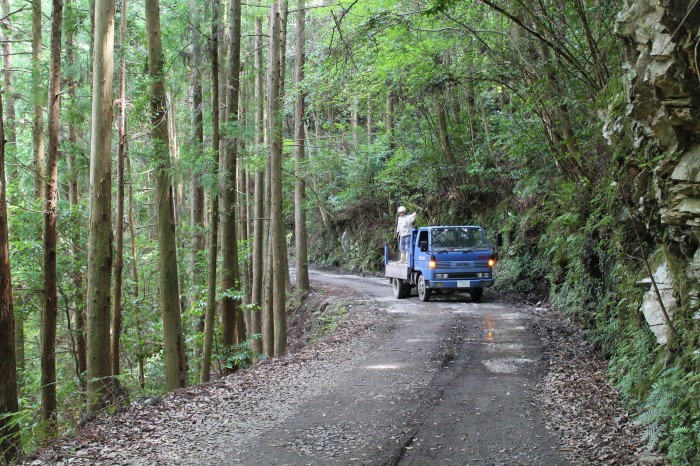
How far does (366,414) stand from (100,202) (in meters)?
5.65

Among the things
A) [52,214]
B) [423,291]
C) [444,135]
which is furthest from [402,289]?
[52,214]

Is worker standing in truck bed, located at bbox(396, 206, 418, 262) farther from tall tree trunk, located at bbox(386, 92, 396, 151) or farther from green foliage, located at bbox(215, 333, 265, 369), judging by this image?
tall tree trunk, located at bbox(386, 92, 396, 151)

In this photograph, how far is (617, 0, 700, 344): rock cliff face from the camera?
558cm

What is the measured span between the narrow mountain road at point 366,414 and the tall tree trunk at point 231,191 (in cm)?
288

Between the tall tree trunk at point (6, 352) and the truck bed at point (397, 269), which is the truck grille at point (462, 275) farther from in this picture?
the tall tree trunk at point (6, 352)

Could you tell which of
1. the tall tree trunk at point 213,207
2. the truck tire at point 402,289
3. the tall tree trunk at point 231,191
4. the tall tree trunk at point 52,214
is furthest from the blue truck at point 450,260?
the tall tree trunk at point 52,214

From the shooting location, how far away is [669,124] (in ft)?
19.8

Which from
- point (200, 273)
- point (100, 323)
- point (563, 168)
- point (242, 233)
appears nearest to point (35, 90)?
point (100, 323)

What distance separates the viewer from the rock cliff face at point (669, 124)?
5.58m

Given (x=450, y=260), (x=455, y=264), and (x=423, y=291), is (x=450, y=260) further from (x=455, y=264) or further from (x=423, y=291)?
(x=423, y=291)

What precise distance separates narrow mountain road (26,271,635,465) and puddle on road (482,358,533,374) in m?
0.02

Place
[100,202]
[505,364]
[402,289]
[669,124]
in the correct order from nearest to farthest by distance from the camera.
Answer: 1. [669,124]
2. [100,202]
3. [505,364]
4. [402,289]

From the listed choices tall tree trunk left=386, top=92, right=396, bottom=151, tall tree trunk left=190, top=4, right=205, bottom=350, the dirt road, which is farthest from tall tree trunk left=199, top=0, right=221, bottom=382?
tall tree trunk left=386, top=92, right=396, bottom=151

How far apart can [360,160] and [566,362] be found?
2218 cm
